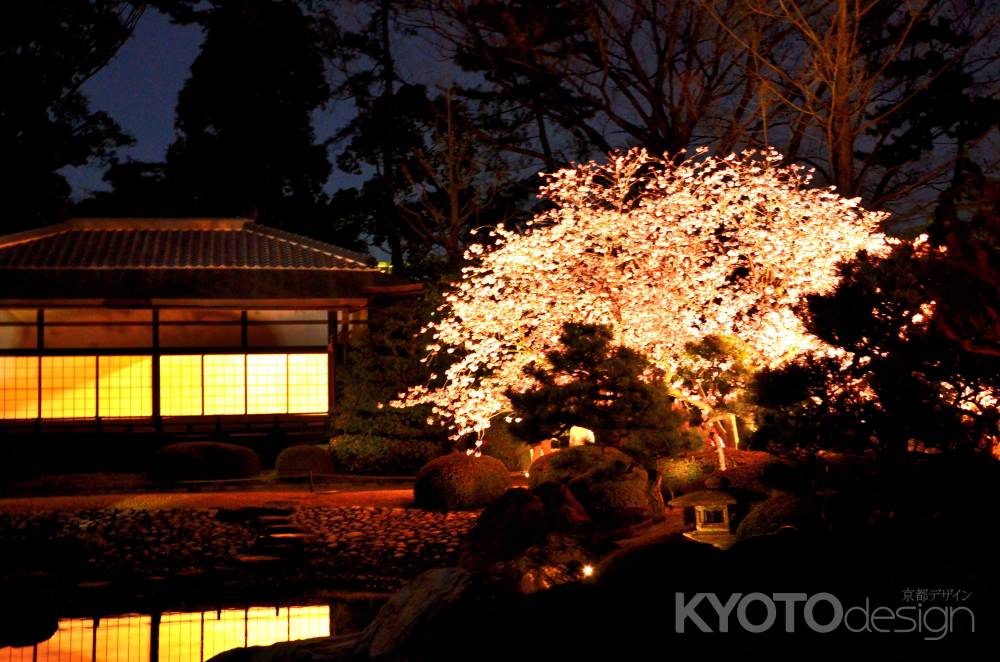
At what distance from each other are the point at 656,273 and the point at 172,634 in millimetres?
8434

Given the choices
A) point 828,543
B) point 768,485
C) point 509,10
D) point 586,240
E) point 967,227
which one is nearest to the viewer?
point 828,543

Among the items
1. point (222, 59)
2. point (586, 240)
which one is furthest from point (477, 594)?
point (222, 59)

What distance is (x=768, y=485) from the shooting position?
9758 millimetres

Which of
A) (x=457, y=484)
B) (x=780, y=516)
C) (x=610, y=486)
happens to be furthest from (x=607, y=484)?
(x=780, y=516)

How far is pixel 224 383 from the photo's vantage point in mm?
19156

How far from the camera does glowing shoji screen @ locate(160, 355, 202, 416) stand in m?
18.9

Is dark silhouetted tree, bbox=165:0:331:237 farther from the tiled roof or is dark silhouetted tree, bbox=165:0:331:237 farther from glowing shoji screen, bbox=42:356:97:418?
glowing shoji screen, bbox=42:356:97:418

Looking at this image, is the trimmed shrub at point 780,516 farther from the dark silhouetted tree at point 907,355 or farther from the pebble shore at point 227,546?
the pebble shore at point 227,546

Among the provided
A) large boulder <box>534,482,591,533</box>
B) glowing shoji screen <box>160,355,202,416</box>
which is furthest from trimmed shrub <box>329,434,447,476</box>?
large boulder <box>534,482,591,533</box>

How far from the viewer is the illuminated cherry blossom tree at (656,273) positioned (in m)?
14.2

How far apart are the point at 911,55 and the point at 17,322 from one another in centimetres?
1834

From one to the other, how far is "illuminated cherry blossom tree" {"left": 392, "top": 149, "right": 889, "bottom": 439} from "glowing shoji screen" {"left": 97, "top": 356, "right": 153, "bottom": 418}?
6.03m

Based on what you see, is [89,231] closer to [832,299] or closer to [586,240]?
[586,240]

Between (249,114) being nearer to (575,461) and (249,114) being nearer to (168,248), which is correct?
(168,248)
